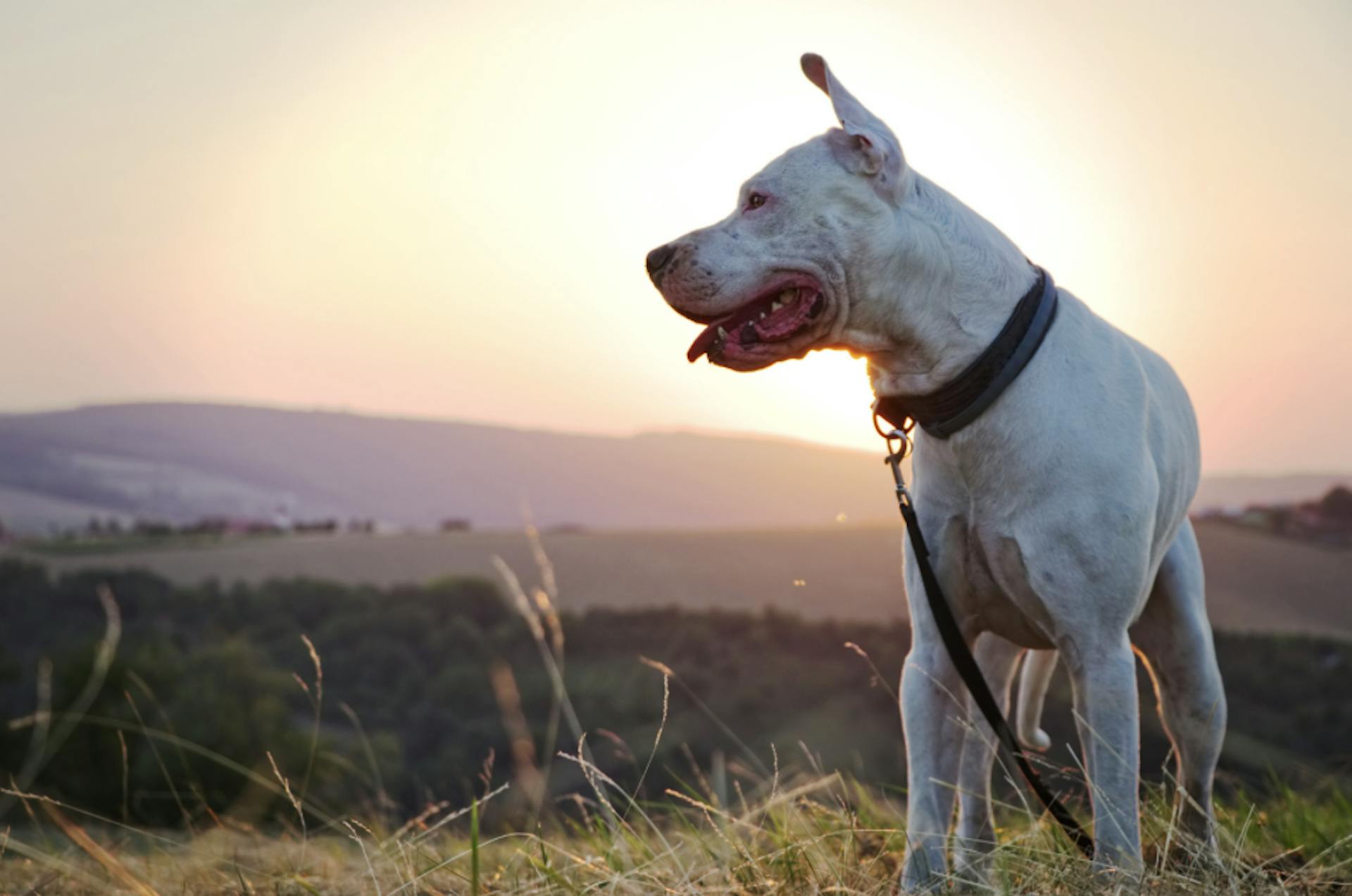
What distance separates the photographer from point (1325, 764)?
6.55 metres

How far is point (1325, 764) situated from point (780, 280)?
5.49 metres

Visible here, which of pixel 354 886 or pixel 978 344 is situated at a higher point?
pixel 978 344

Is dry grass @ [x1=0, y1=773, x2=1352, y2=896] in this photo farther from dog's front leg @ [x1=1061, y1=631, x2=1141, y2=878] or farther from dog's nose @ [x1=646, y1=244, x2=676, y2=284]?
dog's nose @ [x1=646, y1=244, x2=676, y2=284]

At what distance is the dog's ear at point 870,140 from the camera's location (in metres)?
2.96

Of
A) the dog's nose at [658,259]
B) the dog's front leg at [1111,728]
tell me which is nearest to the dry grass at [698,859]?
the dog's front leg at [1111,728]

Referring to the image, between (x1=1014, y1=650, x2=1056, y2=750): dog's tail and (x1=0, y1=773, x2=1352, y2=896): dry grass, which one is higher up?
(x1=1014, y1=650, x2=1056, y2=750): dog's tail

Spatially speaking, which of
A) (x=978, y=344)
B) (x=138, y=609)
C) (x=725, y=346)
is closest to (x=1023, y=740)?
(x=978, y=344)

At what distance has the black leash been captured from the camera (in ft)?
10.9

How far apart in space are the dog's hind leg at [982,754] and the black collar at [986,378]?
3.28 ft

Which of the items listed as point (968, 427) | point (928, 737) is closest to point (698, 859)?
point (928, 737)

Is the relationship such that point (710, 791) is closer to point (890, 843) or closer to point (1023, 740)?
point (890, 843)

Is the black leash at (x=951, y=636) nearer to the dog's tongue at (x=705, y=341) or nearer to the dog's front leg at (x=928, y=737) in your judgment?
the dog's front leg at (x=928, y=737)

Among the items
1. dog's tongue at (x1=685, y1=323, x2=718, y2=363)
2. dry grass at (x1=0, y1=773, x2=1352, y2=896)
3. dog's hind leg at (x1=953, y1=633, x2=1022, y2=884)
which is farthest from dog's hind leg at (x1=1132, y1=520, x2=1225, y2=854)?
dog's tongue at (x1=685, y1=323, x2=718, y2=363)

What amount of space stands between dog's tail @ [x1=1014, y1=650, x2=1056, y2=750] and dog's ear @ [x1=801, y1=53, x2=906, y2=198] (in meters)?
2.11
